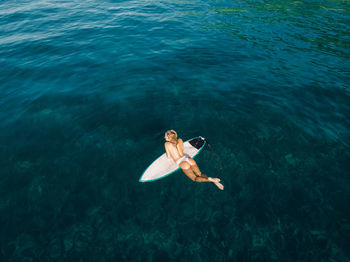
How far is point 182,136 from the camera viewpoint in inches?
436

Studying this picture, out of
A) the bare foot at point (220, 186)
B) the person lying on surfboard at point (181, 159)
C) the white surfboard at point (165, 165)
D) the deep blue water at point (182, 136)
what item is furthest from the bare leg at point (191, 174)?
the white surfboard at point (165, 165)

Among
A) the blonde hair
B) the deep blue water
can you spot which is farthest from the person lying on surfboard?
the deep blue water

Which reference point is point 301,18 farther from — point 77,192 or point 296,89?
point 77,192

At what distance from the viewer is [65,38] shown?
2178cm

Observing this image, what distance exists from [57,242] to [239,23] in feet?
95.5

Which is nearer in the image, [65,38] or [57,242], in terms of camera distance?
[57,242]

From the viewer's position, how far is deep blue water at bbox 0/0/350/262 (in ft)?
23.1

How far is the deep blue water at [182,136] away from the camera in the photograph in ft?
23.1

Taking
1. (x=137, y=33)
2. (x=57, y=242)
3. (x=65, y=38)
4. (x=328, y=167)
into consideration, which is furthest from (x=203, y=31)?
(x=57, y=242)

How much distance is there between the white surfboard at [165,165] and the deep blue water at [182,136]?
0.40 m

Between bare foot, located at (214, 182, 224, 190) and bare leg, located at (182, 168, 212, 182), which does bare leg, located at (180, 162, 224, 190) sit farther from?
bare foot, located at (214, 182, 224, 190)

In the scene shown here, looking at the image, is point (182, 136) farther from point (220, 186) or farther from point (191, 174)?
point (220, 186)

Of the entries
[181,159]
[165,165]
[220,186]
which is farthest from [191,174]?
[165,165]

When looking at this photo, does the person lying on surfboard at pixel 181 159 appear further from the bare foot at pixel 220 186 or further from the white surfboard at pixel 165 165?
the white surfboard at pixel 165 165
